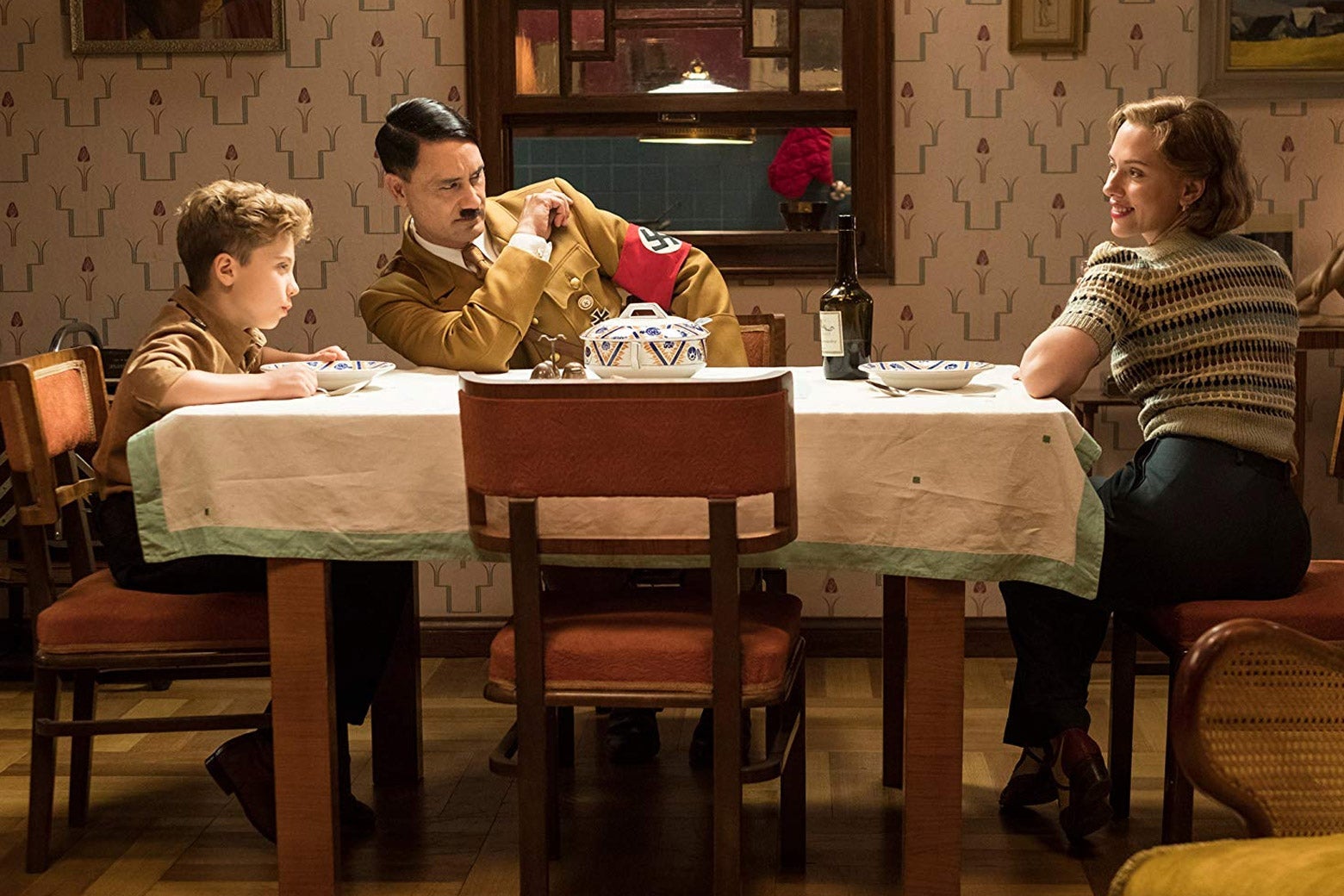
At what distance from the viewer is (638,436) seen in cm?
192

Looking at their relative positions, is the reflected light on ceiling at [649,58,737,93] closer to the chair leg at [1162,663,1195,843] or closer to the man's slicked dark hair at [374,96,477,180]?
the man's slicked dark hair at [374,96,477,180]

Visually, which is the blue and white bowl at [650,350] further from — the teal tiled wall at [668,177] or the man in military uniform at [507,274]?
the teal tiled wall at [668,177]

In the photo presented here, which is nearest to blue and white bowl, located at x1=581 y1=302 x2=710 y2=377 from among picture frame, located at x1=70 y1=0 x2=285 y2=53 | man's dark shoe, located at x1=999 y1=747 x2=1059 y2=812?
man's dark shoe, located at x1=999 y1=747 x2=1059 y2=812

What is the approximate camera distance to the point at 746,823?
2.76 meters

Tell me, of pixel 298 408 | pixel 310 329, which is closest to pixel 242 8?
pixel 310 329

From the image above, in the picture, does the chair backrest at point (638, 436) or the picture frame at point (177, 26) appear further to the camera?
the picture frame at point (177, 26)

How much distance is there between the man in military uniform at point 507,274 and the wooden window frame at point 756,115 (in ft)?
2.26

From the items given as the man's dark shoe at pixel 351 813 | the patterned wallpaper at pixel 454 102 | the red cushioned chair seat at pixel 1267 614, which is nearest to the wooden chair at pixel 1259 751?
the red cushioned chair seat at pixel 1267 614

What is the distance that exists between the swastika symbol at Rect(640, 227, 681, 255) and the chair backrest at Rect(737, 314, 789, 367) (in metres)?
0.20

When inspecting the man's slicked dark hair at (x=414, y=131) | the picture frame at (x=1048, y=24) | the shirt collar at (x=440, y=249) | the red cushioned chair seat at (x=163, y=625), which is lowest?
the red cushioned chair seat at (x=163, y=625)

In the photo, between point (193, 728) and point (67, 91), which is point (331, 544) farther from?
point (67, 91)

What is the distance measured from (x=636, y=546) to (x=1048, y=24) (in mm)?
2287

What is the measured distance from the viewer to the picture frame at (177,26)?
382cm

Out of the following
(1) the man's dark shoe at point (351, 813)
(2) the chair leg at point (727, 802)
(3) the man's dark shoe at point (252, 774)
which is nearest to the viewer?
(2) the chair leg at point (727, 802)
